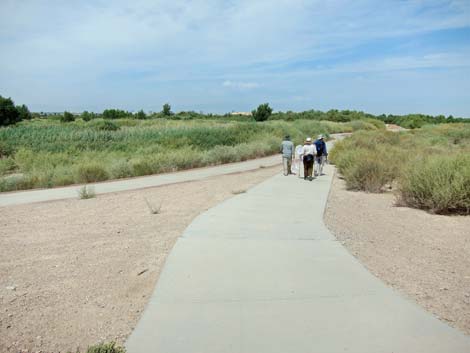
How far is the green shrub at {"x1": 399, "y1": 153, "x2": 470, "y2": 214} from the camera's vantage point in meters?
10.4

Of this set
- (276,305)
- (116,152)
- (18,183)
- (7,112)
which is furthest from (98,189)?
(7,112)

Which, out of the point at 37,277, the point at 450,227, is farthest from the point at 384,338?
the point at 450,227

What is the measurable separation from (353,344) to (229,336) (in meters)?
1.16

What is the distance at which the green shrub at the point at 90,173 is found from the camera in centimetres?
1864

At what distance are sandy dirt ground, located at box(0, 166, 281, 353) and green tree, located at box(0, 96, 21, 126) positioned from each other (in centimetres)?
7291

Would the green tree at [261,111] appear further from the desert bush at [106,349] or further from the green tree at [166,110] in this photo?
the desert bush at [106,349]

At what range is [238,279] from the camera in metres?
5.27

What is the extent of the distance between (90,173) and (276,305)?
53.3ft

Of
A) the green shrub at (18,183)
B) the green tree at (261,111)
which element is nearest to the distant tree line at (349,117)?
the green tree at (261,111)

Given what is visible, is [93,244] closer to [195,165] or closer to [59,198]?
[59,198]

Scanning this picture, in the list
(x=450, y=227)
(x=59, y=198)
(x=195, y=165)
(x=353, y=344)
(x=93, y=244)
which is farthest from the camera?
(x=195, y=165)

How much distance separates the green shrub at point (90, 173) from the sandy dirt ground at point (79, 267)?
6533 millimetres

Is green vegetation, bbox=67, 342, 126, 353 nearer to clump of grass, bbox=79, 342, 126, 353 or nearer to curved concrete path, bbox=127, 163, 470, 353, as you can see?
clump of grass, bbox=79, 342, 126, 353

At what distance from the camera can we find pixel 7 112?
247ft
